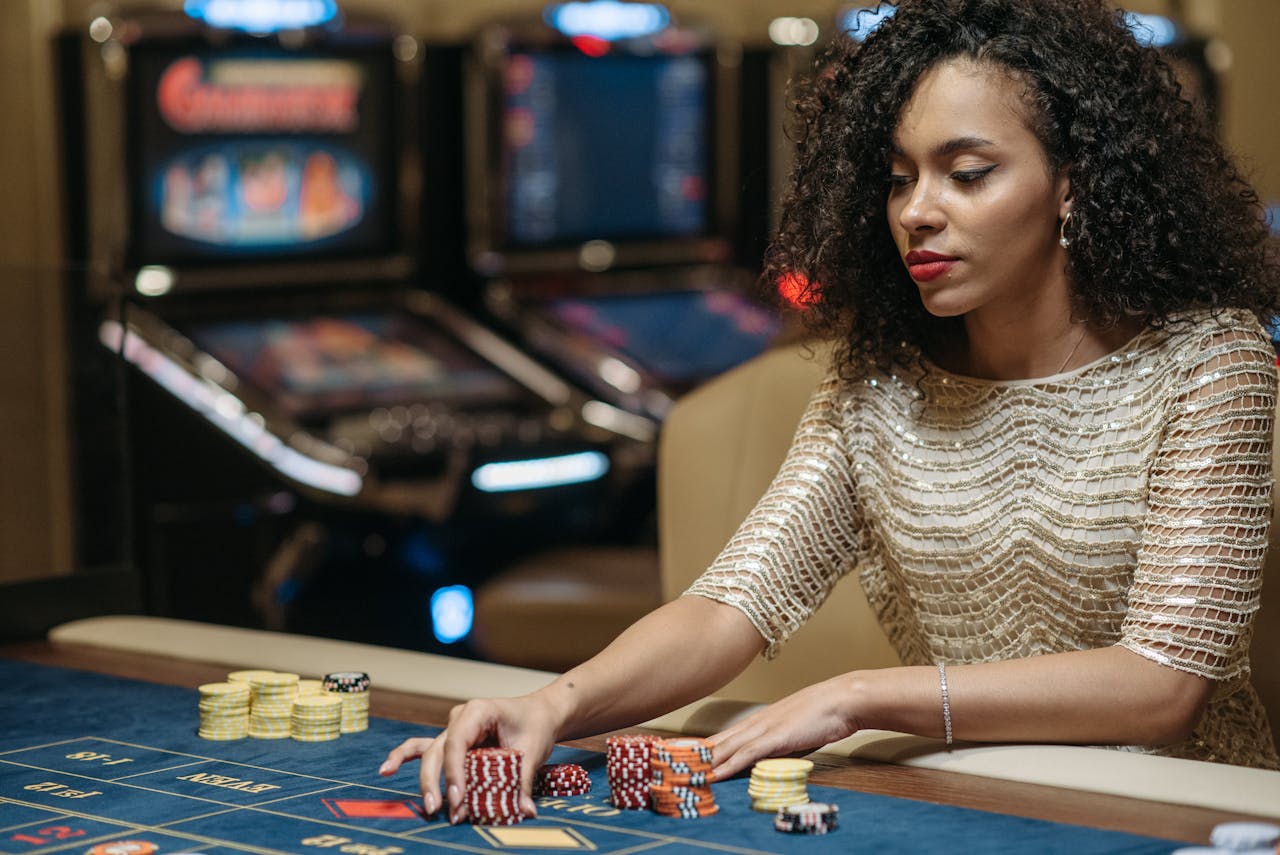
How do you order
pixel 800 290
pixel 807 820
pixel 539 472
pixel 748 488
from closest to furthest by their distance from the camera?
pixel 807 820 → pixel 800 290 → pixel 748 488 → pixel 539 472

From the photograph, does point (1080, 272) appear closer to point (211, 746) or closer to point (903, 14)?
point (903, 14)

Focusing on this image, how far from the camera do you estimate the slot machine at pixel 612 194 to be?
5227mm

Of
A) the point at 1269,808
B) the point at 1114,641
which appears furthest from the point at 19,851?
the point at 1114,641

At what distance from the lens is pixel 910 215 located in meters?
1.87

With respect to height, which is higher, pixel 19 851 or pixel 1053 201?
pixel 1053 201

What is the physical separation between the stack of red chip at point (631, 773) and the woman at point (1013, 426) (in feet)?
0.35

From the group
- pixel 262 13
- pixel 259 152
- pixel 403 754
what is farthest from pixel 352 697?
pixel 262 13

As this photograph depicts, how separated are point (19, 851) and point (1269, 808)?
0.99 metres

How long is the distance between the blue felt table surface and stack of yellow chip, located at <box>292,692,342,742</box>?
2 centimetres

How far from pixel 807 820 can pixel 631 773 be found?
16 cm

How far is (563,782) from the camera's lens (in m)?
1.61

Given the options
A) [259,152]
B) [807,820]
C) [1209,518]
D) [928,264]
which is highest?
[259,152]

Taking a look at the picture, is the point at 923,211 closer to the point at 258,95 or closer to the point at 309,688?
the point at 309,688

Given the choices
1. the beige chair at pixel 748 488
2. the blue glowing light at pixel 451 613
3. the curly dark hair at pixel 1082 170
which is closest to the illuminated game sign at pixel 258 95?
the blue glowing light at pixel 451 613
